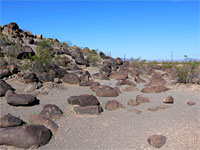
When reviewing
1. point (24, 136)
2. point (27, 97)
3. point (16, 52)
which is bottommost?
point (24, 136)

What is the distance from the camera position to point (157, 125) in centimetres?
652

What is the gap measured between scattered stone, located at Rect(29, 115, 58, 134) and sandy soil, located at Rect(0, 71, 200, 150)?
0.61 ft

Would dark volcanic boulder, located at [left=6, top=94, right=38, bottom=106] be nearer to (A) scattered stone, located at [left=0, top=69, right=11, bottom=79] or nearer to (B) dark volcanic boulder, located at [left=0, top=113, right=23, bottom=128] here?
(B) dark volcanic boulder, located at [left=0, top=113, right=23, bottom=128]

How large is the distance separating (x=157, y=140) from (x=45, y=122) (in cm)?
340

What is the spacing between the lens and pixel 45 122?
6254mm

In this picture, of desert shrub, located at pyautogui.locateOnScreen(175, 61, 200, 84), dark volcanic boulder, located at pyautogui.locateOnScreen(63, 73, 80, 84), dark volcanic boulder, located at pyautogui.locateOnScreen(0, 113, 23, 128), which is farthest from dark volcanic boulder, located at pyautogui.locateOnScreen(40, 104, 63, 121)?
desert shrub, located at pyautogui.locateOnScreen(175, 61, 200, 84)

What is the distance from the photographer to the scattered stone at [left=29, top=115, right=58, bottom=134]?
614 centimetres

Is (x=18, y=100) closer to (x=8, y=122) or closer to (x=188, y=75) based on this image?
(x=8, y=122)

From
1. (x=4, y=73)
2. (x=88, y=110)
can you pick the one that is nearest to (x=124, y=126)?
(x=88, y=110)

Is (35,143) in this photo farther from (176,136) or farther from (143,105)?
(143,105)

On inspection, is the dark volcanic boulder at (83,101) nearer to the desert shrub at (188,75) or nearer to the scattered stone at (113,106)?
the scattered stone at (113,106)

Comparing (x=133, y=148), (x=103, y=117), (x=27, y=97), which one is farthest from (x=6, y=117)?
(x=133, y=148)

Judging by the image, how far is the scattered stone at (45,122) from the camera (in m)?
6.14

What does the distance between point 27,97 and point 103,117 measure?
3177 millimetres
